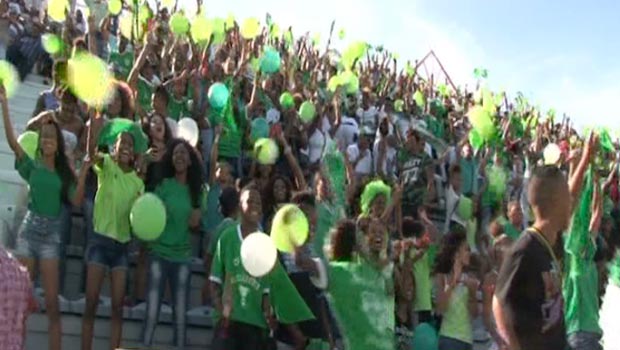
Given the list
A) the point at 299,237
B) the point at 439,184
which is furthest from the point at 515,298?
the point at 439,184

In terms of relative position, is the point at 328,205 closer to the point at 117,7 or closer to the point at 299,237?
the point at 299,237

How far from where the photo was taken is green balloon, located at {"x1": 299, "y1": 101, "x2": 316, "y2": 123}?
1085cm

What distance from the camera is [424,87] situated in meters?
20.4

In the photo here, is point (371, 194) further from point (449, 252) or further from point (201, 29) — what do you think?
point (201, 29)

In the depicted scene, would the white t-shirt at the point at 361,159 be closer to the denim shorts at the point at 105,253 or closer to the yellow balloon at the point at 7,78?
the yellow balloon at the point at 7,78

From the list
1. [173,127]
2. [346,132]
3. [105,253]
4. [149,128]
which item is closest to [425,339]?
[105,253]

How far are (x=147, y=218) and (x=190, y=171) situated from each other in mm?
628

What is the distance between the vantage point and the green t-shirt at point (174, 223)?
679 cm

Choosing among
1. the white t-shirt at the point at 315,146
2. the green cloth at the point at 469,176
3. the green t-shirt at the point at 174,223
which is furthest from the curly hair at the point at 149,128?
the green cloth at the point at 469,176

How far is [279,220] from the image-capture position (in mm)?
5914

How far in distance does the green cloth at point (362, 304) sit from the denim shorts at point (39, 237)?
1.80m

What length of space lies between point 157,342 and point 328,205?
1.59 m

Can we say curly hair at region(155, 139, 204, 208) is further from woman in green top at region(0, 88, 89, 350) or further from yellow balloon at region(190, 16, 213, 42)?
yellow balloon at region(190, 16, 213, 42)

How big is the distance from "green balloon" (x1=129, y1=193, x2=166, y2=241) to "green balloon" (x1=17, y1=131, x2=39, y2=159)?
73 centimetres
